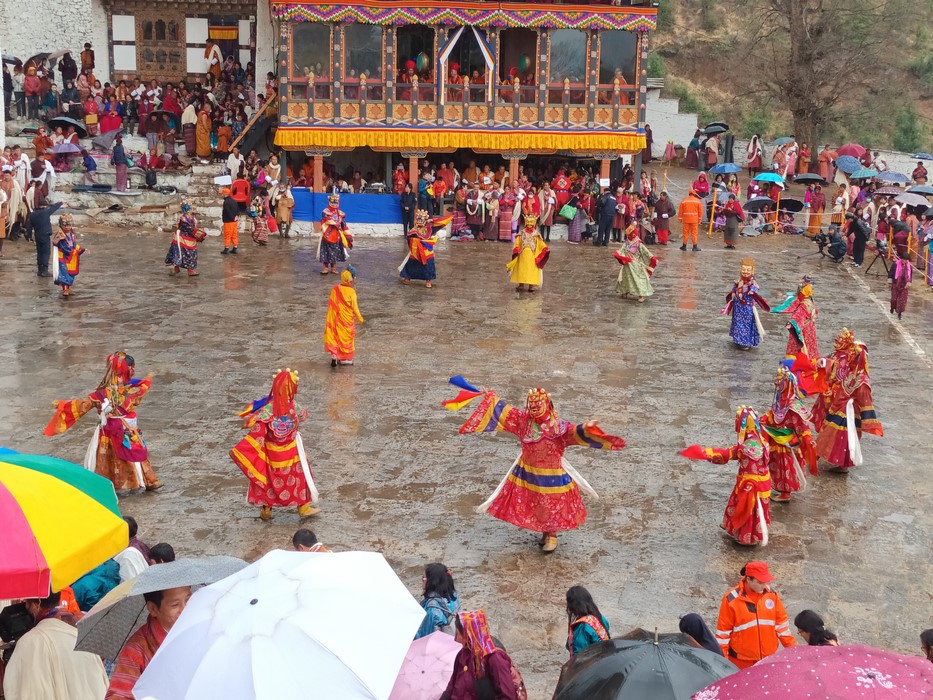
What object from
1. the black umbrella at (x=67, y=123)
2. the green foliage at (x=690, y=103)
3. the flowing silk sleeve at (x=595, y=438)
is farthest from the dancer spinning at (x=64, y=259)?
the green foliage at (x=690, y=103)

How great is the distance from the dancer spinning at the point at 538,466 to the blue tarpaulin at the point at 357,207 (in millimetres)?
17332

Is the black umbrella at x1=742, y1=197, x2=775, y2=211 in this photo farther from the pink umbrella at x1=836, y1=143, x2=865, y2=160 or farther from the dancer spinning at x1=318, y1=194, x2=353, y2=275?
the dancer spinning at x1=318, y1=194, x2=353, y2=275

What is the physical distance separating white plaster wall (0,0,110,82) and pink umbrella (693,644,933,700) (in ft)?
105

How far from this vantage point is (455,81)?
27.2 metres

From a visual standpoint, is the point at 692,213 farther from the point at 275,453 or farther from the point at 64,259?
the point at 275,453

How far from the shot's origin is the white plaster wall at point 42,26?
107ft

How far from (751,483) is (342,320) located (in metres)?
6.57

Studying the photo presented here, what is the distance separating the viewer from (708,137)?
110 feet

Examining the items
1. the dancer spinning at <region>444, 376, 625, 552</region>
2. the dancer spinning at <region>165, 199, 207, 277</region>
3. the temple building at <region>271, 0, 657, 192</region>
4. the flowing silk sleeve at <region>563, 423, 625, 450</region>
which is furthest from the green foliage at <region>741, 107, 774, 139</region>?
the flowing silk sleeve at <region>563, 423, 625, 450</region>

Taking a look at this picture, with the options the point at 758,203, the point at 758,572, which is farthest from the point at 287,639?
the point at 758,203

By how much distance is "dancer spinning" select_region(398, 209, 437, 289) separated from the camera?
64.1 ft

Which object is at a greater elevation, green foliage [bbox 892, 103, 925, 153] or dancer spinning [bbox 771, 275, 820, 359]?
green foliage [bbox 892, 103, 925, 153]

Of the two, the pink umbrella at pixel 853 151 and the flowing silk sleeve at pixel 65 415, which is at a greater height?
the pink umbrella at pixel 853 151

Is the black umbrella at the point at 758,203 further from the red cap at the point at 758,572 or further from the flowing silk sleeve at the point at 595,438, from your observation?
the red cap at the point at 758,572
